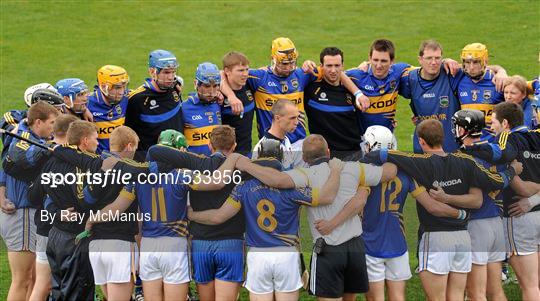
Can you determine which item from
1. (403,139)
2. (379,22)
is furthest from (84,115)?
(379,22)

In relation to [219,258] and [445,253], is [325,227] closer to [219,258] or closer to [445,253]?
[219,258]

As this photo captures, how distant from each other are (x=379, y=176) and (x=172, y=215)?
6.34 feet

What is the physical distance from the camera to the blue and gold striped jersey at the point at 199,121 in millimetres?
11875

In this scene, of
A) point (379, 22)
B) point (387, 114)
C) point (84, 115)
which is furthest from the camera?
point (379, 22)

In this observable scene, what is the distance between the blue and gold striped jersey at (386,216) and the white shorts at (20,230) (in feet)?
10.8

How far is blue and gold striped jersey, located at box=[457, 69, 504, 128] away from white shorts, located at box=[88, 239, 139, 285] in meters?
4.58

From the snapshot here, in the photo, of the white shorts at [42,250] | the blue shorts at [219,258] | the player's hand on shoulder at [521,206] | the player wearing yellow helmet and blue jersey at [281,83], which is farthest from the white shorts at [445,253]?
the white shorts at [42,250]

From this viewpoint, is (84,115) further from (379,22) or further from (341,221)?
(379,22)

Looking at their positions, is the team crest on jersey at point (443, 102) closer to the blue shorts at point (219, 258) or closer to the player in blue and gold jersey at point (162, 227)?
the blue shorts at point (219, 258)

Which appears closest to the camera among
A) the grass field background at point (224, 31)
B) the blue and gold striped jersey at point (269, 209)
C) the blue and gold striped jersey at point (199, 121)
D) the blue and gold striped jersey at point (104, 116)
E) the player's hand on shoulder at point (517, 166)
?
the blue and gold striped jersey at point (269, 209)

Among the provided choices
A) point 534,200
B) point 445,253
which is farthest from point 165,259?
point 534,200

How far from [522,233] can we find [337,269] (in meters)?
2.13

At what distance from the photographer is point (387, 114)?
40.8 ft

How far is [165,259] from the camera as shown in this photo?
32.1 ft
